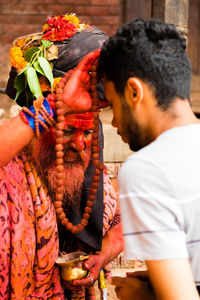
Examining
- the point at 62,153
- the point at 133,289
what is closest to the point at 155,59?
the point at 62,153

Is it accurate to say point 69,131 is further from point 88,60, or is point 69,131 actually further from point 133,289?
point 133,289

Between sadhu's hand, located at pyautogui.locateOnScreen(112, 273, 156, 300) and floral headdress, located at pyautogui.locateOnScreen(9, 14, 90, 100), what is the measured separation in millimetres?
870

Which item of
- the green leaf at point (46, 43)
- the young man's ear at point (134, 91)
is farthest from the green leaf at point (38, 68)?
the young man's ear at point (134, 91)

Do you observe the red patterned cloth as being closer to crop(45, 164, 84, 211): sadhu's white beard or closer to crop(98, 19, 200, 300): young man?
crop(45, 164, 84, 211): sadhu's white beard

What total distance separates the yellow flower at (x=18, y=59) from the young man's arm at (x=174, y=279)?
117 centimetres

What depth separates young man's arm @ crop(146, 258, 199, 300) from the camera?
4.09ft

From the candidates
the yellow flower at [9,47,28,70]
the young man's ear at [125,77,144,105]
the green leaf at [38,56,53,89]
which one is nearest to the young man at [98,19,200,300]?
the young man's ear at [125,77,144,105]

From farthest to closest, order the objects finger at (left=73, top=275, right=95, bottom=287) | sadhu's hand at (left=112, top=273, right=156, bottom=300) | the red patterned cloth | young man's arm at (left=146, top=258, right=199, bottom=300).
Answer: finger at (left=73, top=275, right=95, bottom=287), the red patterned cloth, sadhu's hand at (left=112, top=273, right=156, bottom=300), young man's arm at (left=146, top=258, right=199, bottom=300)

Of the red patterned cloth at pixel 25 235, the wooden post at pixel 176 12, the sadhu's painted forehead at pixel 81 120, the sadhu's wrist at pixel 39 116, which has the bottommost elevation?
the red patterned cloth at pixel 25 235

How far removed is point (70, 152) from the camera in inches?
87.1

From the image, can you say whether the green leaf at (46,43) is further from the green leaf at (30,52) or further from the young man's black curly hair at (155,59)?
the young man's black curly hair at (155,59)

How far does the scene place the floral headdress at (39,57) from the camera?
2.02 m

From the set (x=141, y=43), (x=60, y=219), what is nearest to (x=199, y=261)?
(x=141, y=43)

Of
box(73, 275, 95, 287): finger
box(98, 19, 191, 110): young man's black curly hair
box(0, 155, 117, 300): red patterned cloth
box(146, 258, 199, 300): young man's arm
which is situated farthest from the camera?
box(73, 275, 95, 287): finger
